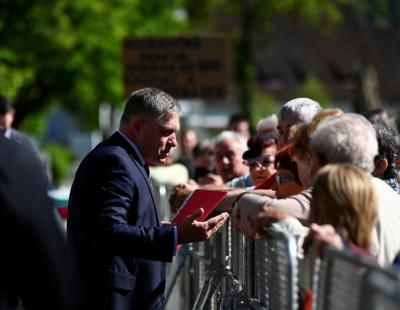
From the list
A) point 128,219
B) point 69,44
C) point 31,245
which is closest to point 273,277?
point 128,219

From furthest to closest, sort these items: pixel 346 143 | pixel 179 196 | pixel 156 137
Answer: pixel 179 196 → pixel 156 137 → pixel 346 143

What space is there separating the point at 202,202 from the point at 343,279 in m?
1.83

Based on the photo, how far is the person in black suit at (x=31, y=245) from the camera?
3154 millimetres

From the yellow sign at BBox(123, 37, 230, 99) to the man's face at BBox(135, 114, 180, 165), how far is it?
11.2 m

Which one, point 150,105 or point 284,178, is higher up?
point 150,105

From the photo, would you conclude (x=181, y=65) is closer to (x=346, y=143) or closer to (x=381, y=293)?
(x=346, y=143)

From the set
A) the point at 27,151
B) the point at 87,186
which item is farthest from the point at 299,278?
the point at 27,151

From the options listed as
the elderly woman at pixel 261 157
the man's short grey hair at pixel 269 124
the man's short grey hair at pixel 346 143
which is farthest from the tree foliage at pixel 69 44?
the man's short grey hair at pixel 346 143

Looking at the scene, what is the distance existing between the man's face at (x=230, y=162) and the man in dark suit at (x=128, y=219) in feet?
12.1

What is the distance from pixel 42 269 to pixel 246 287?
3180mm

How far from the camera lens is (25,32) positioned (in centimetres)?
2948

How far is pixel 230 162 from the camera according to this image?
377 inches

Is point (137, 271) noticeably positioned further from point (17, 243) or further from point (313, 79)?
point (313, 79)

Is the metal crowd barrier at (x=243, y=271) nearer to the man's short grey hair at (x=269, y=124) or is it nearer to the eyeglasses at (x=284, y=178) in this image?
the eyeglasses at (x=284, y=178)
